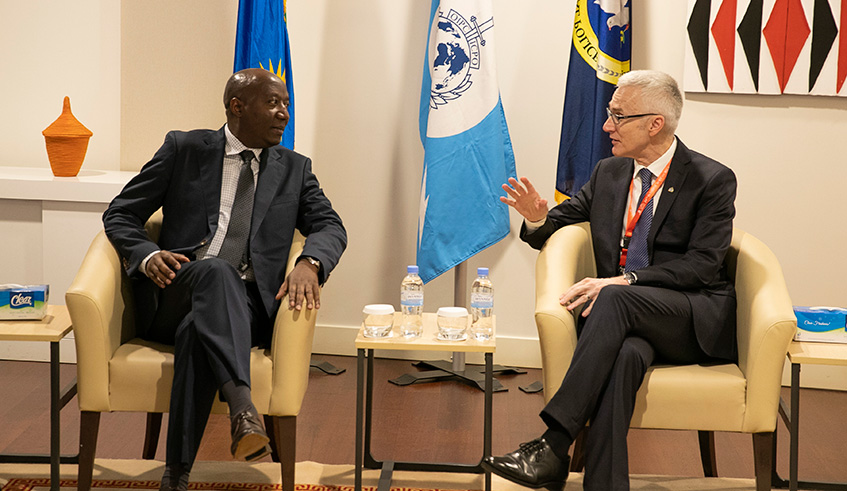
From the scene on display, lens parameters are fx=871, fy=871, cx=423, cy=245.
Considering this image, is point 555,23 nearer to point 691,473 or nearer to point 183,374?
point 691,473

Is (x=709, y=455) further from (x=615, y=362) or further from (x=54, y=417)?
(x=54, y=417)

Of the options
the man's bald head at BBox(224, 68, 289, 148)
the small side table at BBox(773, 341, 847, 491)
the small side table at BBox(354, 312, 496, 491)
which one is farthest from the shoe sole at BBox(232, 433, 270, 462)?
the small side table at BBox(773, 341, 847, 491)

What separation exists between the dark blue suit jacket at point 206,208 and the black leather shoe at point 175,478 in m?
0.56

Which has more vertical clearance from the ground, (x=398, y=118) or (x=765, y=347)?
(x=398, y=118)

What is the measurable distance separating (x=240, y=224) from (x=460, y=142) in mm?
1343

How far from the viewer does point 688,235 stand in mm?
2916

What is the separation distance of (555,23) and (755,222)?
53.6 inches

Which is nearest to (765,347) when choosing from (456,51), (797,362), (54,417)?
(797,362)

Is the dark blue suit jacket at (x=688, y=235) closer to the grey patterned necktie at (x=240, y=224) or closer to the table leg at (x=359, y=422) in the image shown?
the table leg at (x=359, y=422)

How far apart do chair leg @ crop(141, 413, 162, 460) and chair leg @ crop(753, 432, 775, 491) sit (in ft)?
6.47

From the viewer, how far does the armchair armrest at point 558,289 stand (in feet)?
8.82

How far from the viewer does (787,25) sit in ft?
13.3

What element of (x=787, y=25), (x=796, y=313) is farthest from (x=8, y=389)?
(x=787, y=25)

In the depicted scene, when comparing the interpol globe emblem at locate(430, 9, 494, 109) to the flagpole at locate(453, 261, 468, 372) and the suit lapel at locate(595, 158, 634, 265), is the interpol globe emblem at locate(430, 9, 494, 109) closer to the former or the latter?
the flagpole at locate(453, 261, 468, 372)
